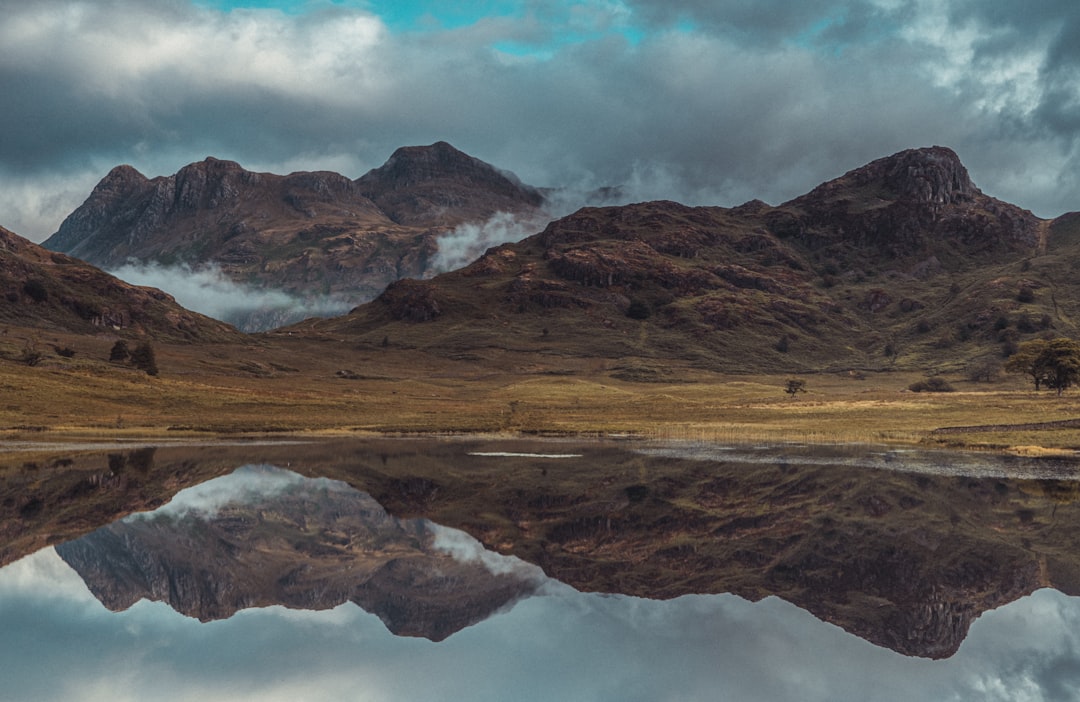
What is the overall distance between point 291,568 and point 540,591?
9.32m

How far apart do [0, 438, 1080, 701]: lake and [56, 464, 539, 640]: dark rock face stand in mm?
148

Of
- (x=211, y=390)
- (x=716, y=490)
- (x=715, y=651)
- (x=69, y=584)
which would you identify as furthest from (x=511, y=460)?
(x=211, y=390)

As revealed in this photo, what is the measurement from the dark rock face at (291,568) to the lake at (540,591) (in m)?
0.15

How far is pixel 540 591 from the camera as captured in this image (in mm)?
25969

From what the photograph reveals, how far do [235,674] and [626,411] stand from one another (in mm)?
121866

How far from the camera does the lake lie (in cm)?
1794

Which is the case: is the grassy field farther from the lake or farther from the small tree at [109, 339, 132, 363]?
the lake

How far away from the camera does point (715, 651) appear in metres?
19.7

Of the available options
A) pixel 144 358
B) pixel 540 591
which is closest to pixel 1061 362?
pixel 540 591

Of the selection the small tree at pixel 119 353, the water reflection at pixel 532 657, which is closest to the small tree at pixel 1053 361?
the water reflection at pixel 532 657

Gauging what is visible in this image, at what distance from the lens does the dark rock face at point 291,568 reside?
2431cm

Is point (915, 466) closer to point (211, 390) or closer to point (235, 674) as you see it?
point (235, 674)

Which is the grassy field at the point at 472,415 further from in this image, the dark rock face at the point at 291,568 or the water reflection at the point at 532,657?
the water reflection at the point at 532,657

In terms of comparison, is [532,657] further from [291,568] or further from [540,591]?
[291,568]
